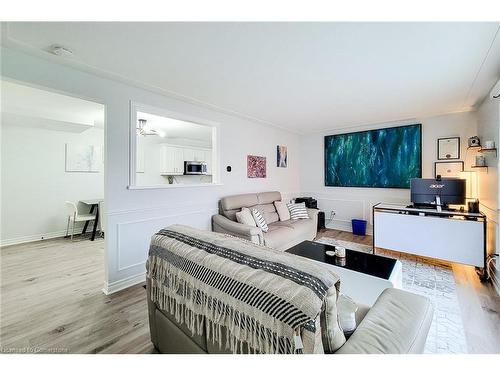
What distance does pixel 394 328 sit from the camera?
2.91ft

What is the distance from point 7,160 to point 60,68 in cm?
326

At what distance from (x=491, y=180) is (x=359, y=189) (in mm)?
2194

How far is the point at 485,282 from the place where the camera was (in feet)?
8.13

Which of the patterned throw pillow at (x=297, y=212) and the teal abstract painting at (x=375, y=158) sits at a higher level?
the teal abstract painting at (x=375, y=158)

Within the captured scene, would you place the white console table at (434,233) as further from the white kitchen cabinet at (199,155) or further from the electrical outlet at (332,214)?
the white kitchen cabinet at (199,155)

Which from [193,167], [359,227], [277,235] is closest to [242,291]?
[277,235]

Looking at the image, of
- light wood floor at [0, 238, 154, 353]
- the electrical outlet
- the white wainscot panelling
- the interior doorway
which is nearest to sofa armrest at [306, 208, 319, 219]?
the electrical outlet

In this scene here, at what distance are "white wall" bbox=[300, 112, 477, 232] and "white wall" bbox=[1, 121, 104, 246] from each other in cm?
514

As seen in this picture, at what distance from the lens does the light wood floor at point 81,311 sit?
5.24 feet

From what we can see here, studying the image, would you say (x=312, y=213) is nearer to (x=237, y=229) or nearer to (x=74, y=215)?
(x=237, y=229)

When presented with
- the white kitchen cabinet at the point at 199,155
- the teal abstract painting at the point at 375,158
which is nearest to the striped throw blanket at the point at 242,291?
the teal abstract painting at the point at 375,158

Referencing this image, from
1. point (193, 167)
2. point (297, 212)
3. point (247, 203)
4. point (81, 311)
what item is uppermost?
point (193, 167)

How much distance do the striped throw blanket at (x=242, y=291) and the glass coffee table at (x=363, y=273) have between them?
44.2 inches

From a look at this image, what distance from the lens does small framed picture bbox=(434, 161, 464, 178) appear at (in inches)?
143
